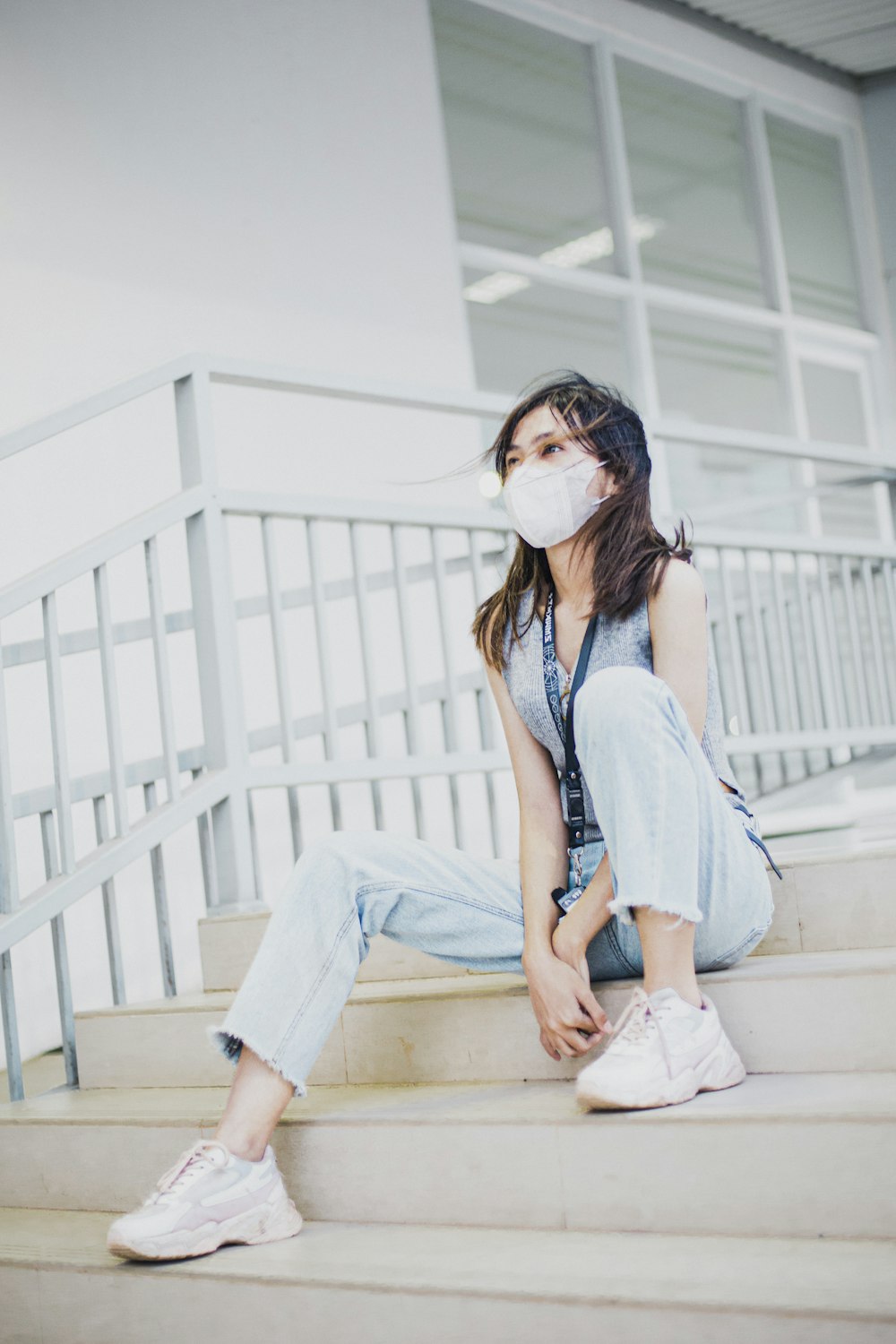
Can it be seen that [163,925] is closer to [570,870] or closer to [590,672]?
[570,870]

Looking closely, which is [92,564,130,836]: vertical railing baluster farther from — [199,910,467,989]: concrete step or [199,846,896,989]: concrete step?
[199,846,896,989]: concrete step

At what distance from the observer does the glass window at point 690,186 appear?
5848 millimetres

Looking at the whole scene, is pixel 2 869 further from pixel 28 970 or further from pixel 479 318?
pixel 479 318

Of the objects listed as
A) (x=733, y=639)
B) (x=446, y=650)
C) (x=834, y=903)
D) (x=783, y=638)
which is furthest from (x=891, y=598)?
(x=834, y=903)

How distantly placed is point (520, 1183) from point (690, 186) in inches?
220

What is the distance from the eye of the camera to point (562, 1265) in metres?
1.27

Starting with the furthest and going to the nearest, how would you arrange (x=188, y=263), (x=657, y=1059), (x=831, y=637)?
(x=188, y=263), (x=831, y=637), (x=657, y=1059)

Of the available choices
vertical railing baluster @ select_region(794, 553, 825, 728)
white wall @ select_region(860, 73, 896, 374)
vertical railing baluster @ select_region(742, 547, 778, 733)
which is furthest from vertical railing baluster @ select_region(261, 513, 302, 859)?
white wall @ select_region(860, 73, 896, 374)

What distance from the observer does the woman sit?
141 centimetres

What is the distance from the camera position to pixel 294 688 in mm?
3994

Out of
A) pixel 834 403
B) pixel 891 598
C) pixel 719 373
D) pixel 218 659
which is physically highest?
pixel 719 373

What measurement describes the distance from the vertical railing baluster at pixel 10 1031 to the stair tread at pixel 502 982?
134 millimetres

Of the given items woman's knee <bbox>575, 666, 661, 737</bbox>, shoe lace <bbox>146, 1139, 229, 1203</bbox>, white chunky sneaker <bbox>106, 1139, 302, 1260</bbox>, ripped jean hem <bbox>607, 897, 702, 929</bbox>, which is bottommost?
white chunky sneaker <bbox>106, 1139, 302, 1260</bbox>

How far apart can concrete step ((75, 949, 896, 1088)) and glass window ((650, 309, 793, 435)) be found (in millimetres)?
4611
